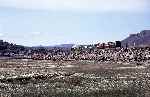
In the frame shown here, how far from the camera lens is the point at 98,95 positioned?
119 ft

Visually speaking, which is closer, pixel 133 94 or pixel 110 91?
pixel 133 94

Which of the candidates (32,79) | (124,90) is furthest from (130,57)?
(124,90)

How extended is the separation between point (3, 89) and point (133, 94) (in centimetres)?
1552

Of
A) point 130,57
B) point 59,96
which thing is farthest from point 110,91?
point 130,57

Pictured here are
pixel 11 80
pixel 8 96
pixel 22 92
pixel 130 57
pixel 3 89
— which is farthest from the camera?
pixel 130 57

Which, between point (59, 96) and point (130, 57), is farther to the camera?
point (130, 57)

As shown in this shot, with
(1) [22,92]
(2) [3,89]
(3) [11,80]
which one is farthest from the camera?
(3) [11,80]

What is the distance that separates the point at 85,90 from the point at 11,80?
52.8ft

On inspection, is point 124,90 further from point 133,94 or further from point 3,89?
point 3,89

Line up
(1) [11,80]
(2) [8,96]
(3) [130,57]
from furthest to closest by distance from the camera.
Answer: (3) [130,57]
(1) [11,80]
(2) [8,96]

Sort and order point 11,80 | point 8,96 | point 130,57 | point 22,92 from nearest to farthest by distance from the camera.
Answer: point 8,96 → point 22,92 → point 11,80 → point 130,57

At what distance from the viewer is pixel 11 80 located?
52.3 meters

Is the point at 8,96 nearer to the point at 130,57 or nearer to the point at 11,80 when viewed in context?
the point at 11,80

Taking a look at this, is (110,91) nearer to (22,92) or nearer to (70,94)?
(70,94)
